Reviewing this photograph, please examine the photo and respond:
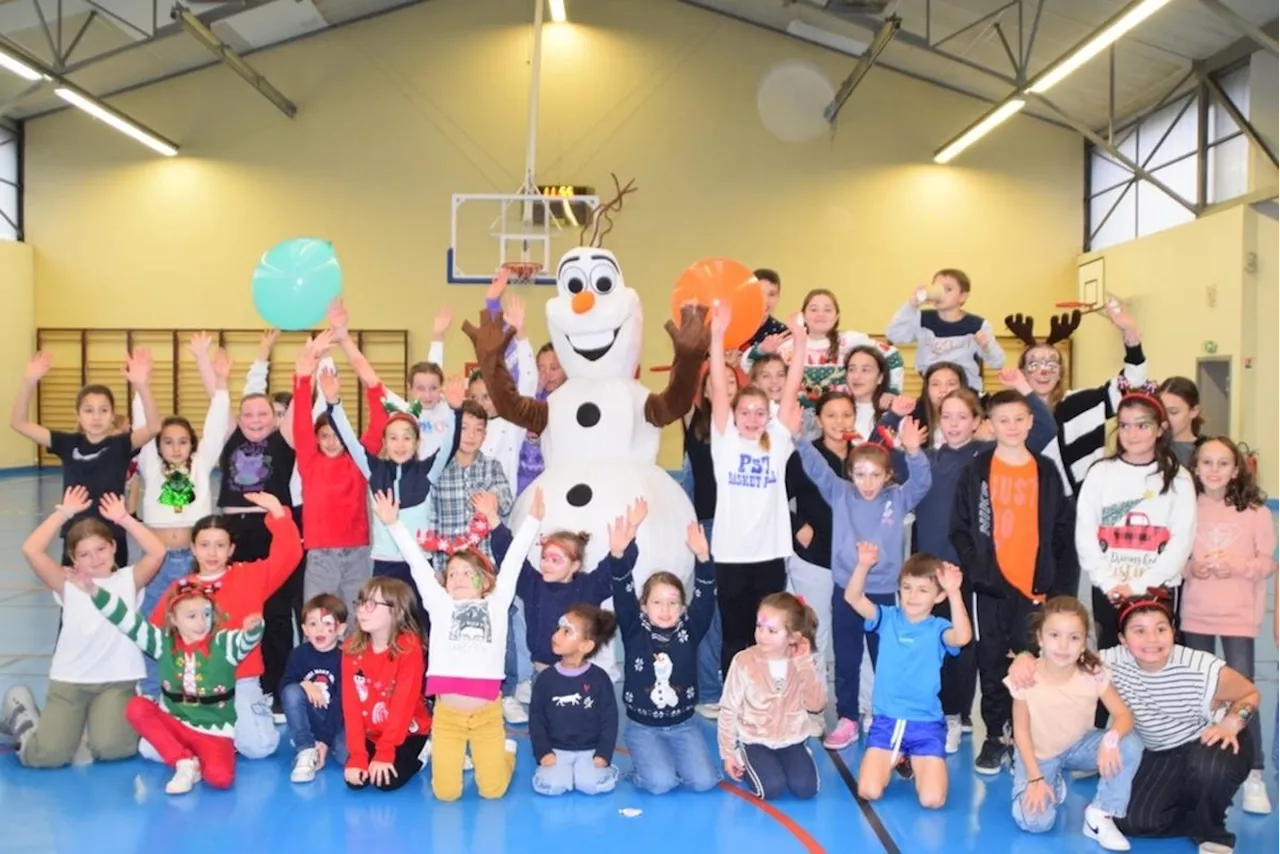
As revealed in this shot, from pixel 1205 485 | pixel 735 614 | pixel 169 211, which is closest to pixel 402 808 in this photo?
pixel 735 614

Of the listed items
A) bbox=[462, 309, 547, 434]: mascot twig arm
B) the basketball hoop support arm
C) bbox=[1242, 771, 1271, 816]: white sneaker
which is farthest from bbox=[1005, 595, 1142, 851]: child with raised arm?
the basketball hoop support arm

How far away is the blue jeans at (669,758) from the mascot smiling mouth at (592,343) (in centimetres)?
159

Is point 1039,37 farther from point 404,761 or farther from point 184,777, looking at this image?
point 184,777

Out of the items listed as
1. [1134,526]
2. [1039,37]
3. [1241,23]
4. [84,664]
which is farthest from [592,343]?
[1039,37]

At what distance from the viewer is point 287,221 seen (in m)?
15.9

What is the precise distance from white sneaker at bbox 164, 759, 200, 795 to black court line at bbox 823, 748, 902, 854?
2.37m

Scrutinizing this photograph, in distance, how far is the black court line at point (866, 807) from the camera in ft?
→ 11.2

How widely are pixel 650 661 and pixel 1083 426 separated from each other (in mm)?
2241

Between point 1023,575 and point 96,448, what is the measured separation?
4.02 meters

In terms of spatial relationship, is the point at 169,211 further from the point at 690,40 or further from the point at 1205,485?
the point at 1205,485

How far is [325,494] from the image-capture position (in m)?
4.79

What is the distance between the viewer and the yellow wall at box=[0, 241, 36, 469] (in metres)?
15.7

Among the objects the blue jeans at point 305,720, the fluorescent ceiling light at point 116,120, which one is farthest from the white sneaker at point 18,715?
the fluorescent ceiling light at point 116,120

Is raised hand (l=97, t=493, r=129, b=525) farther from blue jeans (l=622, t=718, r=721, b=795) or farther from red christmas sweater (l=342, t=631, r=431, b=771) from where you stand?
blue jeans (l=622, t=718, r=721, b=795)
